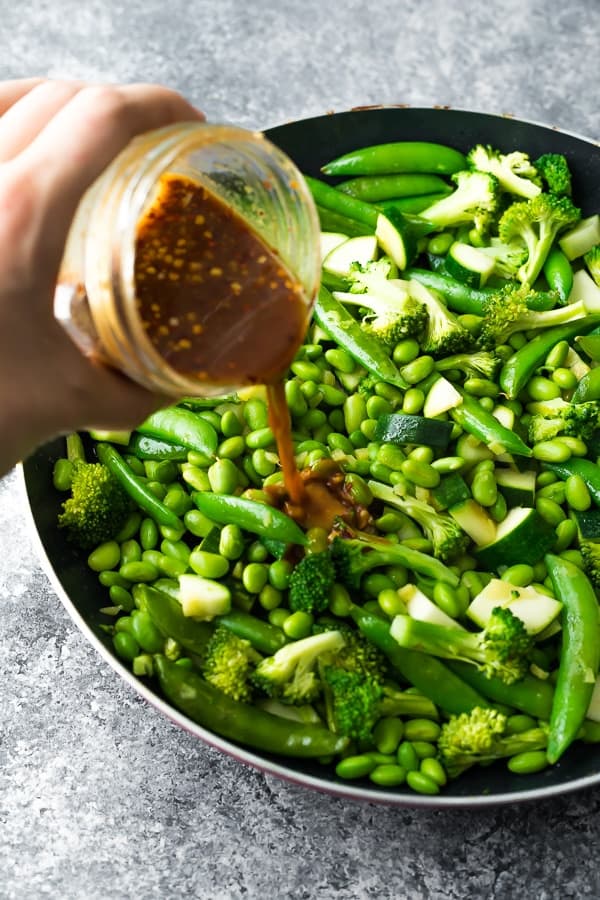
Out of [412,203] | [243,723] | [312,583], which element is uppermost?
[412,203]

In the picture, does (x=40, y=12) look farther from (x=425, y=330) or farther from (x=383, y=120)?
(x=425, y=330)

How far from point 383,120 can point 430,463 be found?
1.52 meters

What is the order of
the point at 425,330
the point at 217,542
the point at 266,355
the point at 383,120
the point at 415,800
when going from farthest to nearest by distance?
the point at 383,120 → the point at 425,330 → the point at 217,542 → the point at 415,800 → the point at 266,355

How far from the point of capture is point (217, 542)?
3066 mm

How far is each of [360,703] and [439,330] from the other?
133cm

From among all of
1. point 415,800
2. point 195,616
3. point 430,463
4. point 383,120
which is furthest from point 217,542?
point 383,120

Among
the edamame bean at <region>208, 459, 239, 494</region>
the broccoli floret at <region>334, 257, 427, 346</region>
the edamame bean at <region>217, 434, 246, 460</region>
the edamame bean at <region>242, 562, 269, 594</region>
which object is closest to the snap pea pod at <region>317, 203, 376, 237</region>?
the broccoli floret at <region>334, 257, 427, 346</region>

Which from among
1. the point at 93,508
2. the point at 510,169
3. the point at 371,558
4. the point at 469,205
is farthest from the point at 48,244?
the point at 510,169

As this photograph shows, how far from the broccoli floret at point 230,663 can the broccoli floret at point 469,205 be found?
1.79 metres

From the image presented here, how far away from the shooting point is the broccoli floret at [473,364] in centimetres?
341

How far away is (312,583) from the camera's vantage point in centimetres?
287

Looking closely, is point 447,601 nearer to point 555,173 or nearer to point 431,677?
point 431,677

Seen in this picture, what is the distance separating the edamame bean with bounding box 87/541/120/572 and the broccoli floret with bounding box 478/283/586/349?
144 cm

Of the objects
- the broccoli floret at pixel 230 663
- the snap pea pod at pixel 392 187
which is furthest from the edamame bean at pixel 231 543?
the snap pea pod at pixel 392 187
